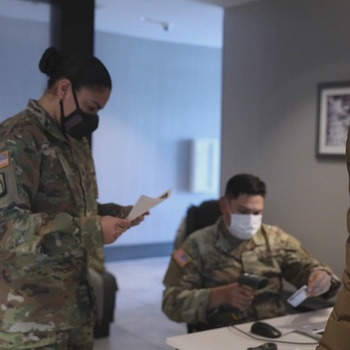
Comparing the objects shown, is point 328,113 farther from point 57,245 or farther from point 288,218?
point 57,245

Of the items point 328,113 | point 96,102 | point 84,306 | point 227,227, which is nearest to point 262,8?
point 328,113

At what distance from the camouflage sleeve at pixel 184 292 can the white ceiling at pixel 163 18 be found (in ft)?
5.05

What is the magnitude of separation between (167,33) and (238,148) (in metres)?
2.63

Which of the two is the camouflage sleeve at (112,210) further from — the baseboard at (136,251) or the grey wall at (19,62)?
the baseboard at (136,251)

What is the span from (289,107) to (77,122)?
179 cm

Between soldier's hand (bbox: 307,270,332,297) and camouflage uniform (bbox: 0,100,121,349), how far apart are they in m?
0.86

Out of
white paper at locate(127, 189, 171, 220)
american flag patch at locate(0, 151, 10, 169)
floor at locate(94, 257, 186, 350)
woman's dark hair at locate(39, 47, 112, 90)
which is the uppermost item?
woman's dark hair at locate(39, 47, 112, 90)

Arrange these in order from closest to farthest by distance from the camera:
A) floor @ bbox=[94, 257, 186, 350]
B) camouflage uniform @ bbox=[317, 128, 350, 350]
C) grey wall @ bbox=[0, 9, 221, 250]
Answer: camouflage uniform @ bbox=[317, 128, 350, 350] → floor @ bbox=[94, 257, 186, 350] → grey wall @ bbox=[0, 9, 221, 250]

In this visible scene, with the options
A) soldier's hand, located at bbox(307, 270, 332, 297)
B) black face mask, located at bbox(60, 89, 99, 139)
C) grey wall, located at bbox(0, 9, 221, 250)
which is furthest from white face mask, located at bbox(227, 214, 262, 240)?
grey wall, located at bbox(0, 9, 221, 250)

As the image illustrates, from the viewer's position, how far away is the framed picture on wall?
124 inches

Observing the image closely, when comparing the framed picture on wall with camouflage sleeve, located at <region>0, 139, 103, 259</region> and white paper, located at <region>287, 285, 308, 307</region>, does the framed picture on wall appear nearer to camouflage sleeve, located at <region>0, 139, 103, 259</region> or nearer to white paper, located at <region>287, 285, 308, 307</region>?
white paper, located at <region>287, 285, 308, 307</region>

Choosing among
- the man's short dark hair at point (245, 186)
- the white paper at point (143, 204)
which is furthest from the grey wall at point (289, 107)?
the white paper at point (143, 204)

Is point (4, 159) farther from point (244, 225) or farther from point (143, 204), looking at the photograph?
point (244, 225)

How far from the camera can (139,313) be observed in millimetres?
4789
